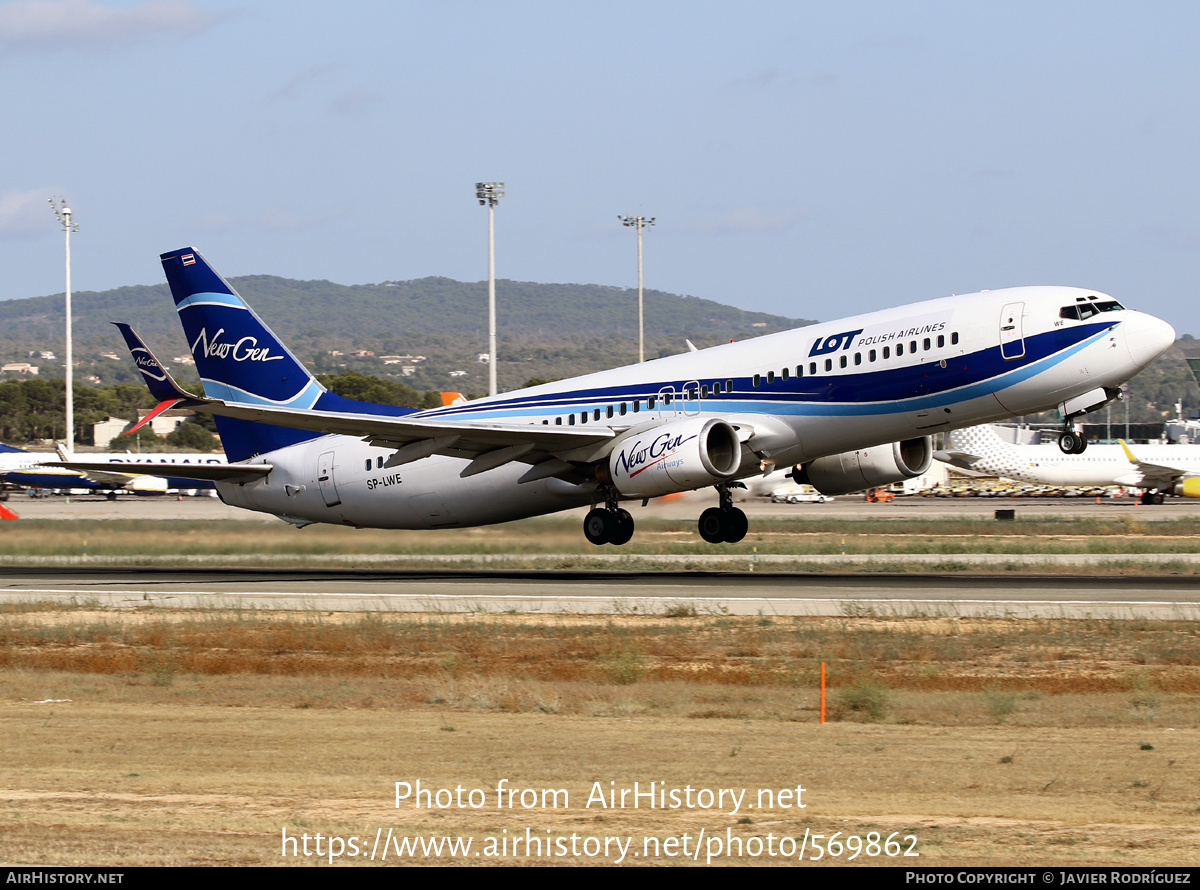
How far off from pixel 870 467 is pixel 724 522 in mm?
3950

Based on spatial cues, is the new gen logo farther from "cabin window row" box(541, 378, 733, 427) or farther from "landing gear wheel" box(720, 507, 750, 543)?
"landing gear wheel" box(720, 507, 750, 543)

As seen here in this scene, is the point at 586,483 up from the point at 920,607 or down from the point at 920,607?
up

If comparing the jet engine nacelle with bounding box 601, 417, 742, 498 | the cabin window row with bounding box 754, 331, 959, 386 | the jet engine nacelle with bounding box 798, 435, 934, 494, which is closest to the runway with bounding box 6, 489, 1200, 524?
the jet engine nacelle with bounding box 798, 435, 934, 494

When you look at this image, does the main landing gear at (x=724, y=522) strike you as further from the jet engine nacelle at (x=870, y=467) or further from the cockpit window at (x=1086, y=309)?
the cockpit window at (x=1086, y=309)

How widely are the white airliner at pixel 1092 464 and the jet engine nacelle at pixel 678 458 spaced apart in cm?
5008

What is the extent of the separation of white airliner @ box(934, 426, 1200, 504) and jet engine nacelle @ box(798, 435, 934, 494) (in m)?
44.8

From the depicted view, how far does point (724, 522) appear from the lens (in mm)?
31969

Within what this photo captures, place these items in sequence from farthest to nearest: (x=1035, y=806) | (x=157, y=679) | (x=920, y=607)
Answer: (x=920, y=607)
(x=157, y=679)
(x=1035, y=806)

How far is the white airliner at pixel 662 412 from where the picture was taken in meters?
27.3

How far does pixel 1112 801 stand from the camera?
11438 millimetres

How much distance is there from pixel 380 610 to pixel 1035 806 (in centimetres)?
1776

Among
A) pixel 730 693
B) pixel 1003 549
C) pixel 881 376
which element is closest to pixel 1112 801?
pixel 730 693

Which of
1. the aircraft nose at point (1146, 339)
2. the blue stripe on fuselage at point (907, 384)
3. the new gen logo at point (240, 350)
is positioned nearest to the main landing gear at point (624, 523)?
the blue stripe on fuselage at point (907, 384)
